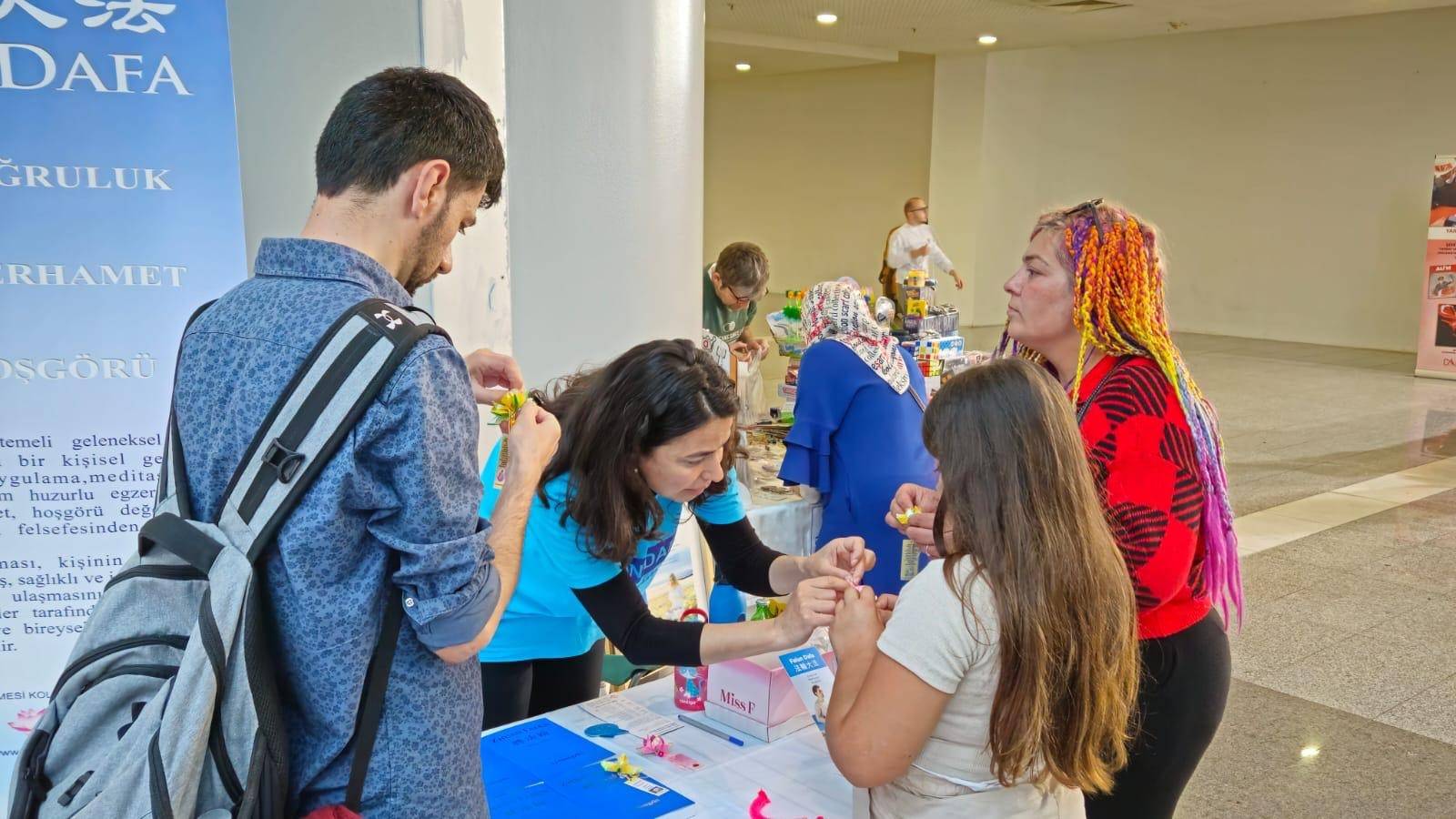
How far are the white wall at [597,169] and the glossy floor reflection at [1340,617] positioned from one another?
221 cm

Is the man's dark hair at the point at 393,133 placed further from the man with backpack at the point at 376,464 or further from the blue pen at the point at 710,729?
the blue pen at the point at 710,729

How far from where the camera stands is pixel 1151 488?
1681mm

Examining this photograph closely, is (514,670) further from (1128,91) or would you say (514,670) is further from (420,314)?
(1128,91)

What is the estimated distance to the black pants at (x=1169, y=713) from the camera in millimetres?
1733

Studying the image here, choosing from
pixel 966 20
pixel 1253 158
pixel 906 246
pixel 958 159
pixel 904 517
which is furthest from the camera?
pixel 958 159

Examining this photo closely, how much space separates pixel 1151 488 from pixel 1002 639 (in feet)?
1.80

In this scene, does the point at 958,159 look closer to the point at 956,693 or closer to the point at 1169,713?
the point at 1169,713

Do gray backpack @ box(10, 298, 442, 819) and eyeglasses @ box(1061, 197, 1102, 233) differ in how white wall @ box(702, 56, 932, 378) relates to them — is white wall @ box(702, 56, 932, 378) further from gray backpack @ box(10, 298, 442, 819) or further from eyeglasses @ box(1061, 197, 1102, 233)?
gray backpack @ box(10, 298, 442, 819)

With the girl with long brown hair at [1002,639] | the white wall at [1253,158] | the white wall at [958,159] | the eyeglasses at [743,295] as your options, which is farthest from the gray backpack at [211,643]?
the white wall at [1253,158]

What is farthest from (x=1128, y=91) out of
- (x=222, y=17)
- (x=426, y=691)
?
(x=426, y=691)

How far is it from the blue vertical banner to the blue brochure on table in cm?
98

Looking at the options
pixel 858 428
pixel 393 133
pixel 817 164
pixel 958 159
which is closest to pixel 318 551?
pixel 393 133

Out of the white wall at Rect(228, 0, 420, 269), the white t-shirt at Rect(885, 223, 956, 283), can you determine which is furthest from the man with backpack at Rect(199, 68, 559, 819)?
the white t-shirt at Rect(885, 223, 956, 283)

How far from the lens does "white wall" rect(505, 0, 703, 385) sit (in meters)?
3.11
